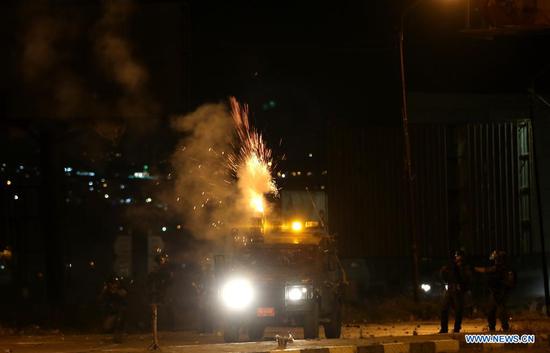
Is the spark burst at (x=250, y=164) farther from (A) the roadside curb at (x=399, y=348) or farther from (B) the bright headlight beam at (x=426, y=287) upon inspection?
(A) the roadside curb at (x=399, y=348)

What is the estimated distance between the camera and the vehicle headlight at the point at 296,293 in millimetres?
15547

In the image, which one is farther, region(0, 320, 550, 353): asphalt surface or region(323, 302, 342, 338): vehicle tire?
region(323, 302, 342, 338): vehicle tire

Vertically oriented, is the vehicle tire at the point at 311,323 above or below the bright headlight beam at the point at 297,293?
below

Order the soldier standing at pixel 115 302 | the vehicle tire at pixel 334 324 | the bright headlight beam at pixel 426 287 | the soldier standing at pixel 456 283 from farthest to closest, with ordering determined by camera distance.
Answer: the bright headlight beam at pixel 426 287
the soldier standing at pixel 115 302
the soldier standing at pixel 456 283
the vehicle tire at pixel 334 324

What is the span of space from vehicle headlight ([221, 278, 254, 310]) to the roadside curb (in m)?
2.99

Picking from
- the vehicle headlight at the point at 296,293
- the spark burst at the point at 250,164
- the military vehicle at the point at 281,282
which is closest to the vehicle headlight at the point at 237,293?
the military vehicle at the point at 281,282

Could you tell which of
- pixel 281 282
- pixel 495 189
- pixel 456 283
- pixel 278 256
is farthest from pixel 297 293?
pixel 495 189

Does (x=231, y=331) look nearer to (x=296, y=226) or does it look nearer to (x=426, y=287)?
(x=296, y=226)

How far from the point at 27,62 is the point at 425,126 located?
1494 centimetres

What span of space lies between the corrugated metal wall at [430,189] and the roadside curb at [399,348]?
18.5 meters

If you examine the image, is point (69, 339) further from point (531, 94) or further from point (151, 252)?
point (531, 94)

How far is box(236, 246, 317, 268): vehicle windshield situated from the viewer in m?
16.3

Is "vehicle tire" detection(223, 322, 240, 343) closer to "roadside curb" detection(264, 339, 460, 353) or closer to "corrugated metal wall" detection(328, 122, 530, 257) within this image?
"roadside curb" detection(264, 339, 460, 353)

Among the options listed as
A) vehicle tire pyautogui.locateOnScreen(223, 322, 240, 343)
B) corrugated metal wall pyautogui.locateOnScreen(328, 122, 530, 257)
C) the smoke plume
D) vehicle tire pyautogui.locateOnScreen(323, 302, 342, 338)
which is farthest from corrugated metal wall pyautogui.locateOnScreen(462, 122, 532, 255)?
vehicle tire pyautogui.locateOnScreen(223, 322, 240, 343)
